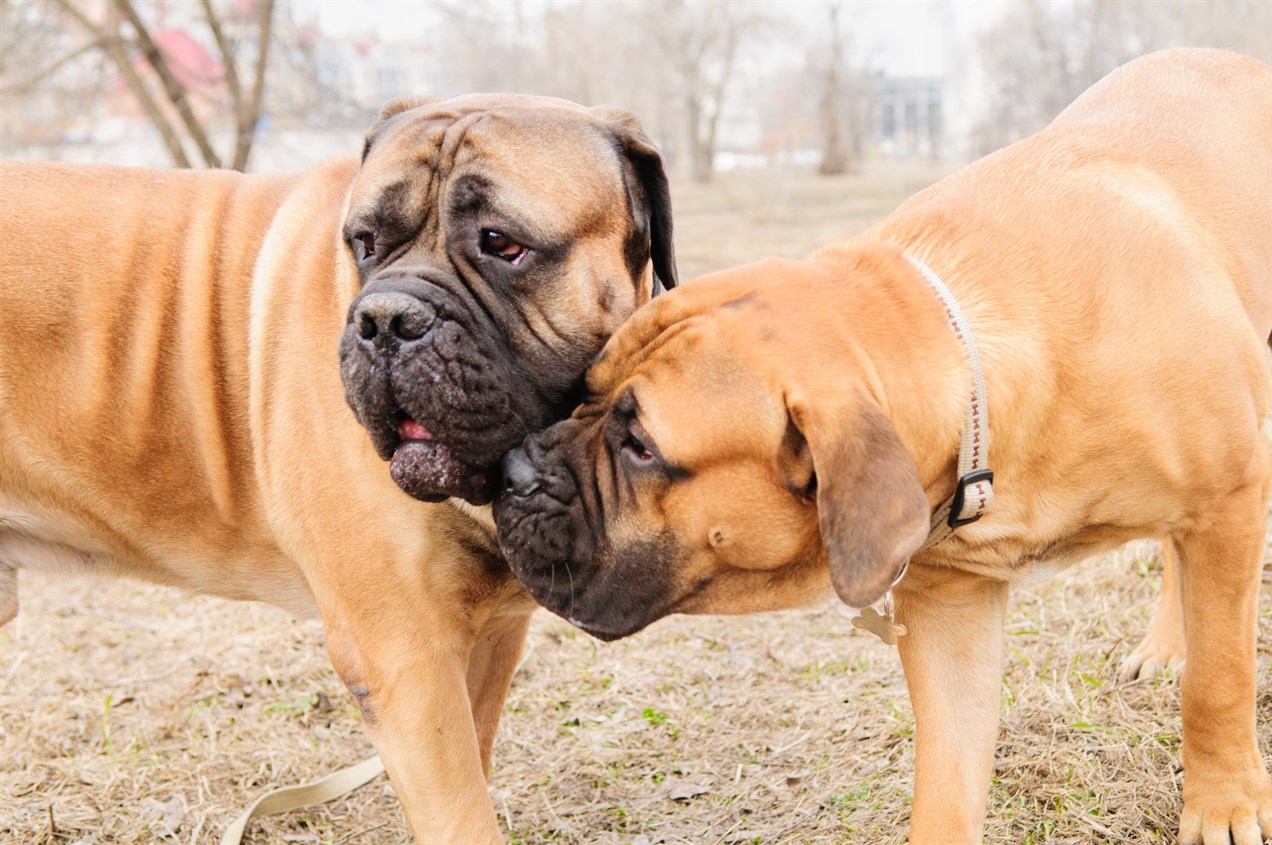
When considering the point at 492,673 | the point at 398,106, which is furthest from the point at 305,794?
the point at 398,106

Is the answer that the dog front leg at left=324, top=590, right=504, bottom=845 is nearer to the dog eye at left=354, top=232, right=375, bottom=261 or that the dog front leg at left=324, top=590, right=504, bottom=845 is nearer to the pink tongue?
the pink tongue

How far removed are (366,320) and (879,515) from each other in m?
1.12

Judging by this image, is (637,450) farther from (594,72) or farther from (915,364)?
(594,72)

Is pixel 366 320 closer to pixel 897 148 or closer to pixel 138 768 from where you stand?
pixel 138 768

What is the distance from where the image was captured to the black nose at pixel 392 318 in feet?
8.16

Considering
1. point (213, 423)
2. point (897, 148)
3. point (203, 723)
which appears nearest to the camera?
point (213, 423)

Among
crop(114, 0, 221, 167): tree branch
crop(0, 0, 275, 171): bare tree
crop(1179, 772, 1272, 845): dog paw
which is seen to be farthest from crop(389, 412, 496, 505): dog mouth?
crop(114, 0, 221, 167): tree branch

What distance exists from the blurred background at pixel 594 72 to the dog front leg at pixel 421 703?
66.6 inches

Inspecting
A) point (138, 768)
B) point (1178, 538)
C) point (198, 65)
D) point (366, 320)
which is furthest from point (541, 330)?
point (198, 65)

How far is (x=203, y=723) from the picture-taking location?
4.38 m

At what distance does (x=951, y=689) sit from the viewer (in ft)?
9.96

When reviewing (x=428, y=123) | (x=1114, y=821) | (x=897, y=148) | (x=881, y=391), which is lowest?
(x=897, y=148)

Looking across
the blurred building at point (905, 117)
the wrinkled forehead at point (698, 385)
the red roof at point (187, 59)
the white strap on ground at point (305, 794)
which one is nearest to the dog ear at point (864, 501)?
the wrinkled forehead at point (698, 385)

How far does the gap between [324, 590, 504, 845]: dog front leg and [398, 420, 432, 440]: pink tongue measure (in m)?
0.39
